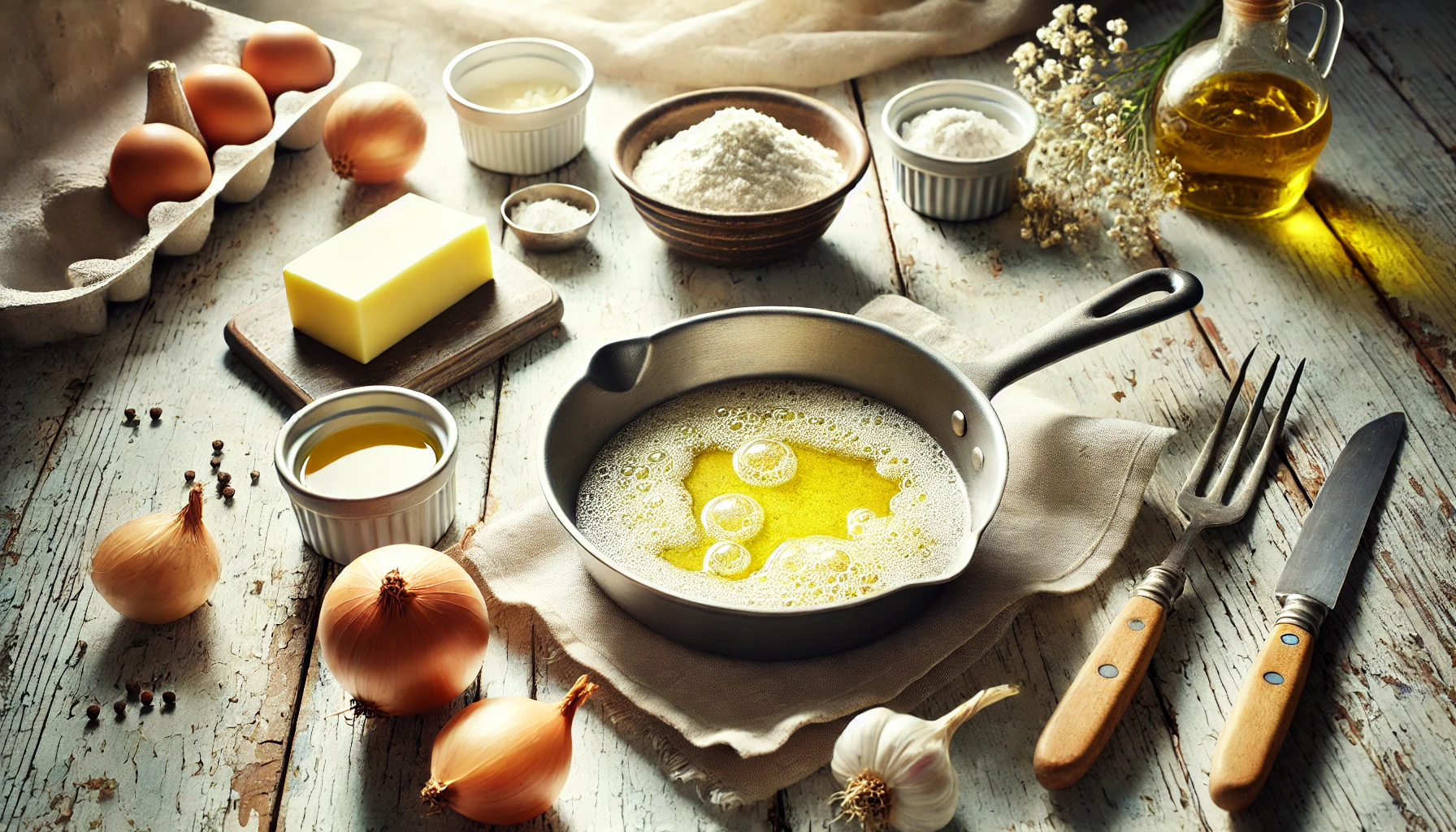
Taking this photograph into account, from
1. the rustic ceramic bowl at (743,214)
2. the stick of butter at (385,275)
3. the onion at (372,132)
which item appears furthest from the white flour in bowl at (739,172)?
the onion at (372,132)

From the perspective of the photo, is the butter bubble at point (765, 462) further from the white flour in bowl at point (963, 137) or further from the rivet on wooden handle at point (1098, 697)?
the white flour in bowl at point (963, 137)

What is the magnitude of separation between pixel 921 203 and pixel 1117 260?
0.88 ft

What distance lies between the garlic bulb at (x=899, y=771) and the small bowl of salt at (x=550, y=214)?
86cm

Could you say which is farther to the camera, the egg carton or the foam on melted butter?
the egg carton

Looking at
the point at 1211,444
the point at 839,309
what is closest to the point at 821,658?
the point at 1211,444

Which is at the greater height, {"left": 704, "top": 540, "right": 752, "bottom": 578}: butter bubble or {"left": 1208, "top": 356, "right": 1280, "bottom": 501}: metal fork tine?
{"left": 704, "top": 540, "right": 752, "bottom": 578}: butter bubble

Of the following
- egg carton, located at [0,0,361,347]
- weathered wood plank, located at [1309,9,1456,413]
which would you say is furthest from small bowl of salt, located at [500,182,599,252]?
weathered wood plank, located at [1309,9,1456,413]

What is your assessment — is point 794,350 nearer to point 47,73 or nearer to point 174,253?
point 174,253

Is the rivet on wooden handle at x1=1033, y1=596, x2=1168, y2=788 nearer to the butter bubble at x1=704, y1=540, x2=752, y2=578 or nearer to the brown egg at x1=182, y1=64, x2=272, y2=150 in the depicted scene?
the butter bubble at x1=704, y1=540, x2=752, y2=578

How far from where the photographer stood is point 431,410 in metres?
1.15

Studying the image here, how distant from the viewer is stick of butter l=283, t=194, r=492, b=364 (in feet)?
4.28

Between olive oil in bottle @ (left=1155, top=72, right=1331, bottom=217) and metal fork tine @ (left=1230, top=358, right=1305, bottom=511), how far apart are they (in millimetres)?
384

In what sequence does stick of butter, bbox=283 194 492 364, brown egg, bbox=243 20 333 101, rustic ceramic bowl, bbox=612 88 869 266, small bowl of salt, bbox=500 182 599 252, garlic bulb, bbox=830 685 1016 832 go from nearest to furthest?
garlic bulb, bbox=830 685 1016 832, stick of butter, bbox=283 194 492 364, rustic ceramic bowl, bbox=612 88 869 266, small bowl of salt, bbox=500 182 599 252, brown egg, bbox=243 20 333 101

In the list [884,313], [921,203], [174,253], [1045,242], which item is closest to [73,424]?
[174,253]
